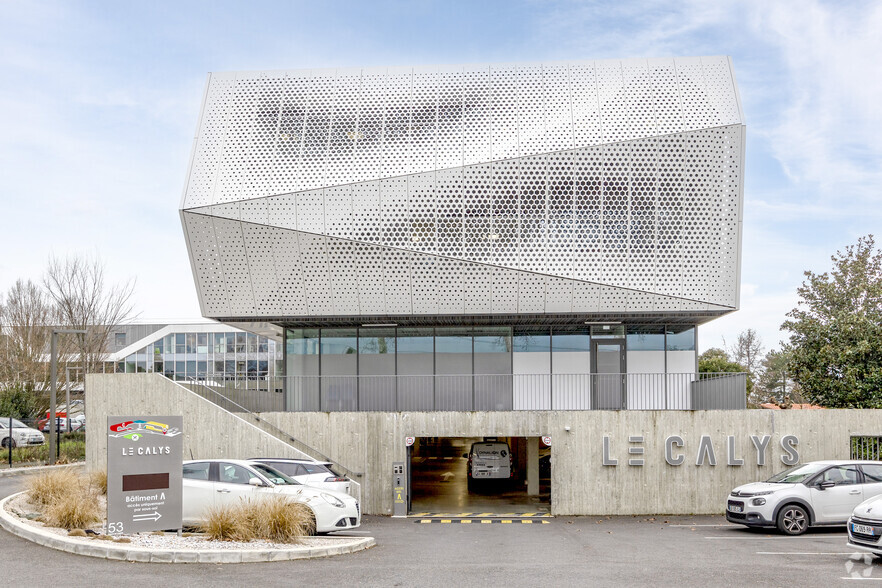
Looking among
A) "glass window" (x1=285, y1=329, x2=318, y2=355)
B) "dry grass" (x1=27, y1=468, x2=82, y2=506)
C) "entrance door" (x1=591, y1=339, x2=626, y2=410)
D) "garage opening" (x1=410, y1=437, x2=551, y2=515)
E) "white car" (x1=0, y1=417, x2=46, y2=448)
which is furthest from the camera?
"white car" (x1=0, y1=417, x2=46, y2=448)

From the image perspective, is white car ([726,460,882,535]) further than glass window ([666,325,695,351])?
No

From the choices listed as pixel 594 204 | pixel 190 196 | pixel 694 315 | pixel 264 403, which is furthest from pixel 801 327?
pixel 190 196

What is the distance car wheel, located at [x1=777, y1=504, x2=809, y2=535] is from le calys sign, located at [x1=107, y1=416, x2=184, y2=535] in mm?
12006

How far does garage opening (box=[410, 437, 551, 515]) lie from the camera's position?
81.0 feet

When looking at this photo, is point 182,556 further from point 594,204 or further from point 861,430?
point 861,430

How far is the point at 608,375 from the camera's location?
2788cm

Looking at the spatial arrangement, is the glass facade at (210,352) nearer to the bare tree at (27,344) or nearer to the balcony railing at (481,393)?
the bare tree at (27,344)

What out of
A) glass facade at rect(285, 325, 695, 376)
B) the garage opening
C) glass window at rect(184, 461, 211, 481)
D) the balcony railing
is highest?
glass facade at rect(285, 325, 695, 376)

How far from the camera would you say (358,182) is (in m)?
25.2

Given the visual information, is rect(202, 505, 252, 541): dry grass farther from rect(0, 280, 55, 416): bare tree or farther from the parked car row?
rect(0, 280, 55, 416): bare tree

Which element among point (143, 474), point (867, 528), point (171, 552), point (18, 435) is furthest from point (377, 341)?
point (18, 435)

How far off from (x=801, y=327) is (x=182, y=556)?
86.7 ft

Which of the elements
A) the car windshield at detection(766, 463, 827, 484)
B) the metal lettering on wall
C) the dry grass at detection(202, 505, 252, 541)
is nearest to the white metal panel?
the metal lettering on wall

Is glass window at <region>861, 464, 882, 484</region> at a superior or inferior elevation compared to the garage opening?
superior
